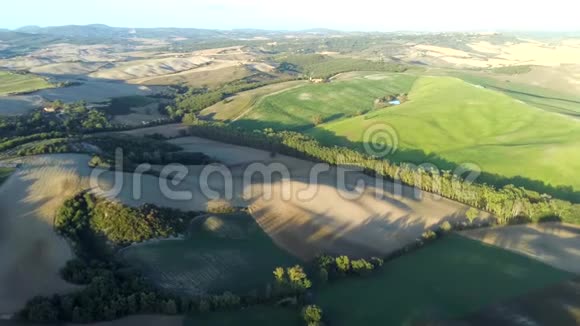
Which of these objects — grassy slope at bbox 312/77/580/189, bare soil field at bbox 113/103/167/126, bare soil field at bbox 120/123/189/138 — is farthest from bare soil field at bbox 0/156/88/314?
grassy slope at bbox 312/77/580/189

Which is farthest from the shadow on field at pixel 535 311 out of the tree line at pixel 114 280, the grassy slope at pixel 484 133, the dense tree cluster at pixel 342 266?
the grassy slope at pixel 484 133

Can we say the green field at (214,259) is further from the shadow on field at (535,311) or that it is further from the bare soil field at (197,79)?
the bare soil field at (197,79)

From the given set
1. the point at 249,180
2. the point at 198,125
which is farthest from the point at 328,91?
the point at 249,180

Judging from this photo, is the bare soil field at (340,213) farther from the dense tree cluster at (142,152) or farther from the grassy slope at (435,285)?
the dense tree cluster at (142,152)

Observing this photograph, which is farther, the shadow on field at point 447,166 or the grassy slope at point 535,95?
the grassy slope at point 535,95

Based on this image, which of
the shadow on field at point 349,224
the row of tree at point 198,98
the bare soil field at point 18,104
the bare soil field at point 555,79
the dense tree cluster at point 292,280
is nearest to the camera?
the dense tree cluster at point 292,280

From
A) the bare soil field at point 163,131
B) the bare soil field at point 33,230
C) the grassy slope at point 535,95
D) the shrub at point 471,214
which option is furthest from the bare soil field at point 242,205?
the grassy slope at point 535,95

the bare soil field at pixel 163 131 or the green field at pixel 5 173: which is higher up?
the green field at pixel 5 173

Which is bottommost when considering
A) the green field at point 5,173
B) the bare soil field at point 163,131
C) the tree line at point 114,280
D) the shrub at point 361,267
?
the bare soil field at point 163,131

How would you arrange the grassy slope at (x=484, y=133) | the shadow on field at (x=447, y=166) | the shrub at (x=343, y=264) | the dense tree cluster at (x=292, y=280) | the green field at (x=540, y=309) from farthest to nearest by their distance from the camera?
the grassy slope at (x=484, y=133)
the shadow on field at (x=447, y=166)
the shrub at (x=343, y=264)
the dense tree cluster at (x=292, y=280)
the green field at (x=540, y=309)
